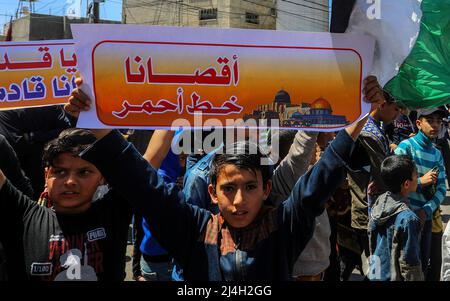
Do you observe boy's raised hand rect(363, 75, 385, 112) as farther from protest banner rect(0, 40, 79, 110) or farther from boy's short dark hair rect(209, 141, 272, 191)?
protest banner rect(0, 40, 79, 110)

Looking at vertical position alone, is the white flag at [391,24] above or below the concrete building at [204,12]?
below

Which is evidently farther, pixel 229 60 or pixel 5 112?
pixel 5 112

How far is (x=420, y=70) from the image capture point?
1987mm

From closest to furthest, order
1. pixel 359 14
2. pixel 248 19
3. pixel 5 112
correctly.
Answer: pixel 359 14 → pixel 5 112 → pixel 248 19

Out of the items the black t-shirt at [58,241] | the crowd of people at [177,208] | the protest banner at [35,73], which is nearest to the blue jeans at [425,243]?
the crowd of people at [177,208]

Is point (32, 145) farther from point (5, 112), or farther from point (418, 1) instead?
point (418, 1)

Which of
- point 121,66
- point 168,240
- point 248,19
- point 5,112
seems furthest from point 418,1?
point 248,19

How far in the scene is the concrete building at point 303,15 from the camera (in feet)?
81.1

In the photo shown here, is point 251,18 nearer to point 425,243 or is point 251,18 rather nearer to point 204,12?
point 204,12

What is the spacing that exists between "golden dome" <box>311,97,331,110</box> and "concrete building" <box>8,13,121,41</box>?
937 inches

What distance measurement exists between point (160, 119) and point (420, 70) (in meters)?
1.06

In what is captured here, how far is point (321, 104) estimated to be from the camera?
1990 mm

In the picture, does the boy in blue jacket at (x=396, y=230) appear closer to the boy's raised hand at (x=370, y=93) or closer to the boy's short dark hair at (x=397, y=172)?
the boy's short dark hair at (x=397, y=172)

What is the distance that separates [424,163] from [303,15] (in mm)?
22705
